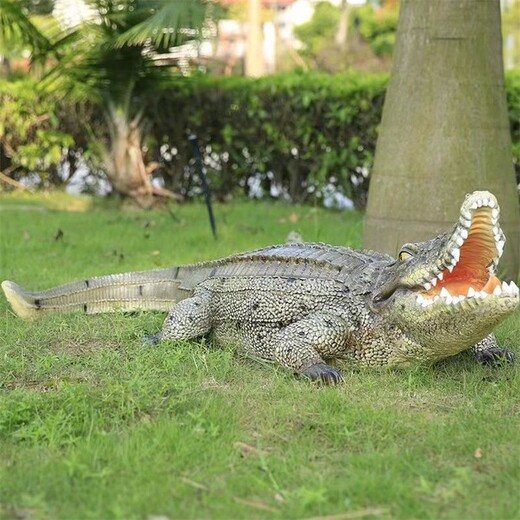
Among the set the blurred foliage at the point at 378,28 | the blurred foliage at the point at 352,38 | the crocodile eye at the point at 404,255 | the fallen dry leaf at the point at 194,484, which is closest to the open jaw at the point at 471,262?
the crocodile eye at the point at 404,255

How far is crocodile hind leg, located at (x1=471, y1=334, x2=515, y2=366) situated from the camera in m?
4.86

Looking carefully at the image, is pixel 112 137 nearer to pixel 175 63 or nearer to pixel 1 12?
pixel 175 63

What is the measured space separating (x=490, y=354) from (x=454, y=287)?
0.68 m

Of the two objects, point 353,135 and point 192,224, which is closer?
point 192,224

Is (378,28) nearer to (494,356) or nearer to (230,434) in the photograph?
(494,356)

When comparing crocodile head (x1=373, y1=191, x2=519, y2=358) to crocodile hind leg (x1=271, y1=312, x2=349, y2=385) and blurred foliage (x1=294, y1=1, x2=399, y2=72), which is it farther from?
blurred foliage (x1=294, y1=1, x2=399, y2=72)

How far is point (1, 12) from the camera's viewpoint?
1030 centimetres

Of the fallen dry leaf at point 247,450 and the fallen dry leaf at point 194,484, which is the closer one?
the fallen dry leaf at point 194,484

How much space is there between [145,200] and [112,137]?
996 mm

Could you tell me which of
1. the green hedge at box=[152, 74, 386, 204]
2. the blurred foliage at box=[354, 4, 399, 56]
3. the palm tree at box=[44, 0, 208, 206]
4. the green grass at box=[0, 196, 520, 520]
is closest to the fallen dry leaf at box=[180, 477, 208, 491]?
the green grass at box=[0, 196, 520, 520]

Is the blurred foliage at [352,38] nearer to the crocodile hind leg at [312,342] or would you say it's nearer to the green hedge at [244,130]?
the green hedge at [244,130]

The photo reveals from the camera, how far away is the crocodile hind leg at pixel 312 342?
15.3 ft

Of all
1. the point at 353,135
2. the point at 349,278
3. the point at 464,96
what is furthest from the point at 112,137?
the point at 349,278

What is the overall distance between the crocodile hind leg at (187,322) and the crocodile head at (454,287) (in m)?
1.18
